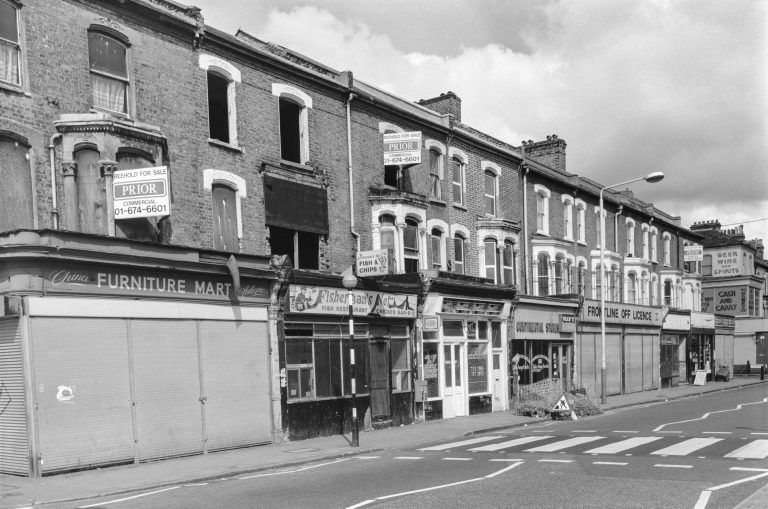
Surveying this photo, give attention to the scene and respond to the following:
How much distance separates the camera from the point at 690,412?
25391 mm

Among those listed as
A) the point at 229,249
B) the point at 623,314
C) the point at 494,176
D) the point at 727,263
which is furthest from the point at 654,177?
the point at 727,263

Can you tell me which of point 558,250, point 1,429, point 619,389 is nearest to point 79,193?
point 1,429

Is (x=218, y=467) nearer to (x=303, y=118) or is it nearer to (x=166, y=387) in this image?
(x=166, y=387)

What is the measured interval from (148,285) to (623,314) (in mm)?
29284

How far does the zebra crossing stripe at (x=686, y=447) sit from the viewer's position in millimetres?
14512

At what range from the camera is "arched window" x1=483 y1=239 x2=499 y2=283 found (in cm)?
2925

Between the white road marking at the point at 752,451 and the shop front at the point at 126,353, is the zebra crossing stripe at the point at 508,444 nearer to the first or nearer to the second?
the white road marking at the point at 752,451

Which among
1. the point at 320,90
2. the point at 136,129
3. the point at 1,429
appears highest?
the point at 320,90

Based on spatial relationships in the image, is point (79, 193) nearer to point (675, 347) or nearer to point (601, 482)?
point (601, 482)

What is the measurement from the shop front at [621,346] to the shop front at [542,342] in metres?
1.02

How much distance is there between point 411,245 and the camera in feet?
82.2

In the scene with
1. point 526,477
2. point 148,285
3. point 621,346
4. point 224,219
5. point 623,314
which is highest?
point 224,219

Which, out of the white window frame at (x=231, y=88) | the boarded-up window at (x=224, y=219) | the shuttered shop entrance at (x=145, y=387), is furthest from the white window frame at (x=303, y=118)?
the shuttered shop entrance at (x=145, y=387)

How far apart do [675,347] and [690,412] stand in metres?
21.6
